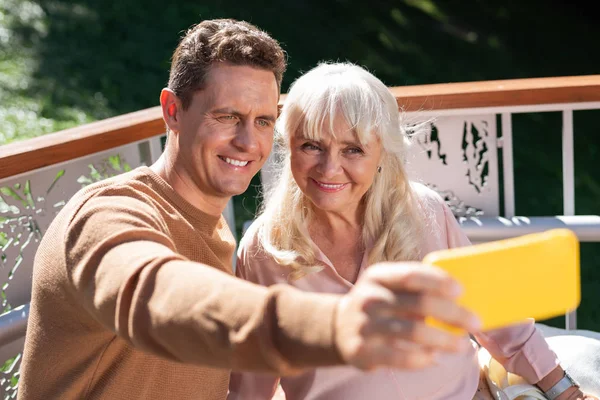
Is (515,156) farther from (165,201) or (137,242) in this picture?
(137,242)

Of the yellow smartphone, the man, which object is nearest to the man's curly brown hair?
the man

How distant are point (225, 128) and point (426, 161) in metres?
1.17

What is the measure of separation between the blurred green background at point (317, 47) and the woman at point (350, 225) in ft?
11.6

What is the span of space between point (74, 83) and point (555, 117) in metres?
4.14

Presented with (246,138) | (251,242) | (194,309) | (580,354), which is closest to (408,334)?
(194,309)

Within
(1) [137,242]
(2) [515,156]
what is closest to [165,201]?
(1) [137,242]

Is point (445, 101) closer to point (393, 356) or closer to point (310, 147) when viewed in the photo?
point (310, 147)

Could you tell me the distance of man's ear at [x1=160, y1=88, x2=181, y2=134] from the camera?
216cm

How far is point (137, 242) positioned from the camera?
1299 mm

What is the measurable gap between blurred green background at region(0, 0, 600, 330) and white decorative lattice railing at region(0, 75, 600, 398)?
2890 mm

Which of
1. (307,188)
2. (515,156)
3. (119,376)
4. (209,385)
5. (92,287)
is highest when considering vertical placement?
(92,287)

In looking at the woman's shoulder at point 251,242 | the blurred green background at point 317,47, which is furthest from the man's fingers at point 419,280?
the blurred green background at point 317,47

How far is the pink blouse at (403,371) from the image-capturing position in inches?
88.4

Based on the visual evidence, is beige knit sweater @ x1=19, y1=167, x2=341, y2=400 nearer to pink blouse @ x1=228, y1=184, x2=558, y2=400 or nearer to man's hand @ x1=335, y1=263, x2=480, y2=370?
man's hand @ x1=335, y1=263, x2=480, y2=370
